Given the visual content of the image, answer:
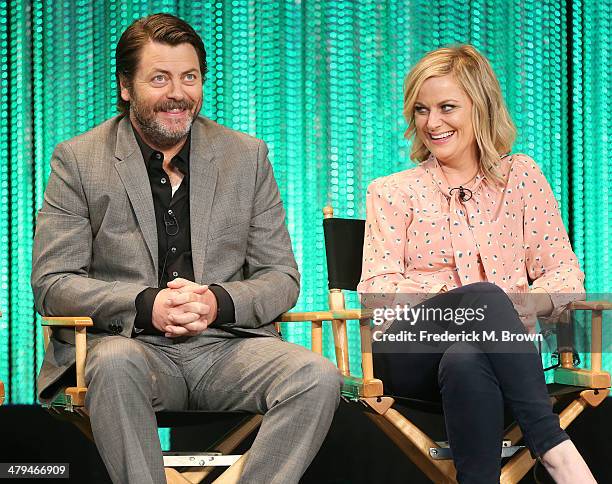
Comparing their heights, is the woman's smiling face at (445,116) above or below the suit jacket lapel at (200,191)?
above

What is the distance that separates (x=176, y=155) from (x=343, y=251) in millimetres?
560

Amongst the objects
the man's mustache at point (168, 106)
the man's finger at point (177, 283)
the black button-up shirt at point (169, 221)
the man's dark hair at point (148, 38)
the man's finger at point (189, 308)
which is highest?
the man's dark hair at point (148, 38)

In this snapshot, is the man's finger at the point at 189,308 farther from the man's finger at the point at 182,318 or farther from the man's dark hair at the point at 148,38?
the man's dark hair at the point at 148,38

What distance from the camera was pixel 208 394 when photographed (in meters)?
2.51

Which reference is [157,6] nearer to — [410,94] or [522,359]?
[410,94]

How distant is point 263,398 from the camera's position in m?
2.42

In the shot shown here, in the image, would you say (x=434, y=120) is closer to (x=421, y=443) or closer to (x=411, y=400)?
(x=411, y=400)

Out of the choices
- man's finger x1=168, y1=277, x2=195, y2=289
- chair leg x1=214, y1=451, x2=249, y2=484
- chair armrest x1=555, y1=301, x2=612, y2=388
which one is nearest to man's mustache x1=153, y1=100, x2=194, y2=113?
man's finger x1=168, y1=277, x2=195, y2=289

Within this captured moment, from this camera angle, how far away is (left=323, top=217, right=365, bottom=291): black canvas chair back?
2.89m

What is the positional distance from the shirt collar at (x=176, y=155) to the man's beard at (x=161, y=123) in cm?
2

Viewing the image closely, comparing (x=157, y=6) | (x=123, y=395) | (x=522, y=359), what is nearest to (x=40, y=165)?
(x=157, y=6)

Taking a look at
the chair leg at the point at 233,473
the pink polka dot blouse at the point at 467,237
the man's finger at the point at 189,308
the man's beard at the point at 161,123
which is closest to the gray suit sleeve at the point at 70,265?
the man's finger at the point at 189,308

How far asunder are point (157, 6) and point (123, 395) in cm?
178

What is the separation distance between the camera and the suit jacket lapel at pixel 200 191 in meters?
2.61
